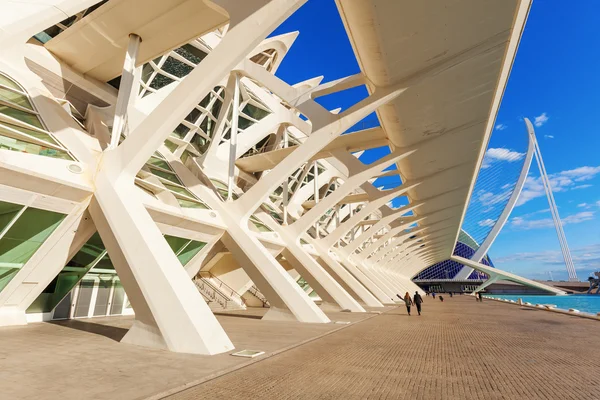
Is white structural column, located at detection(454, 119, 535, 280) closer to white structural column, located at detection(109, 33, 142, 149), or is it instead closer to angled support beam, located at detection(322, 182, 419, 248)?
angled support beam, located at detection(322, 182, 419, 248)

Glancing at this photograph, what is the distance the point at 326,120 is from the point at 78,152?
7072 millimetres

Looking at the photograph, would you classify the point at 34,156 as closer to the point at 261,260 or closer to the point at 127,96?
the point at 127,96

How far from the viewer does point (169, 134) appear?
7066 millimetres

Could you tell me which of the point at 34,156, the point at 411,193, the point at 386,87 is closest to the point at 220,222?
the point at 34,156

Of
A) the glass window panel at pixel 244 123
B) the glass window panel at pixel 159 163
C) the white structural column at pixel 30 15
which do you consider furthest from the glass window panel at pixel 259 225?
the white structural column at pixel 30 15

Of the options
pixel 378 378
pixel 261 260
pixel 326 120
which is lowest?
pixel 378 378

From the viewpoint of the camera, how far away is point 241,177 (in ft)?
59.1

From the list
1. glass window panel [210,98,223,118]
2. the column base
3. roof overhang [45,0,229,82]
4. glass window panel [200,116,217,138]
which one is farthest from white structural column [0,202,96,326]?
glass window panel [210,98,223,118]

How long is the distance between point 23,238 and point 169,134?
3.94 meters

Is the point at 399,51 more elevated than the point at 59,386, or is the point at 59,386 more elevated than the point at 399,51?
the point at 399,51

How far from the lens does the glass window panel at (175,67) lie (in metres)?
14.9

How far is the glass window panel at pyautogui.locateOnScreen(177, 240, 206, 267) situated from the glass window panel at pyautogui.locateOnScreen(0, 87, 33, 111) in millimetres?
5686

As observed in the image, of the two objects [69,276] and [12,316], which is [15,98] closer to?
[69,276]

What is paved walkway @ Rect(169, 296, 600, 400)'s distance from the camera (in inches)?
141
